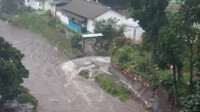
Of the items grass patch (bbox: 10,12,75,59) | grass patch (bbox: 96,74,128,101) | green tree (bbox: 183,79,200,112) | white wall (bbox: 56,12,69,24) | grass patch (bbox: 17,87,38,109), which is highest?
white wall (bbox: 56,12,69,24)

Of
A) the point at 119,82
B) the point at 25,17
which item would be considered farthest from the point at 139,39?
the point at 25,17

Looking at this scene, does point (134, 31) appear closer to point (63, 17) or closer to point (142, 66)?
point (142, 66)

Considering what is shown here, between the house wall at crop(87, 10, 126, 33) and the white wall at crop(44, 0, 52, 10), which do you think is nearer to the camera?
the house wall at crop(87, 10, 126, 33)

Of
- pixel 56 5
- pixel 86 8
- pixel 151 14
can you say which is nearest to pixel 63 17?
pixel 56 5

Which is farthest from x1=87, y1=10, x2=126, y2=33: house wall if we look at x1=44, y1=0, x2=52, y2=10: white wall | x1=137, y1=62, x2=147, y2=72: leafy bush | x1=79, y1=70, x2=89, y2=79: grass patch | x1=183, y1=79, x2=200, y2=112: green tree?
x1=183, y1=79, x2=200, y2=112: green tree

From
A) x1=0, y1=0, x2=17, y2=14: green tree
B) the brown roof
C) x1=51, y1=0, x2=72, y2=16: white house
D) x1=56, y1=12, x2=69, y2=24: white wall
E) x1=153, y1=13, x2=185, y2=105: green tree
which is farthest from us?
x1=0, y1=0, x2=17, y2=14: green tree

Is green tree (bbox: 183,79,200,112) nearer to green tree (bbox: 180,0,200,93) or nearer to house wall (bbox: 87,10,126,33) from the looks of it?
green tree (bbox: 180,0,200,93)
